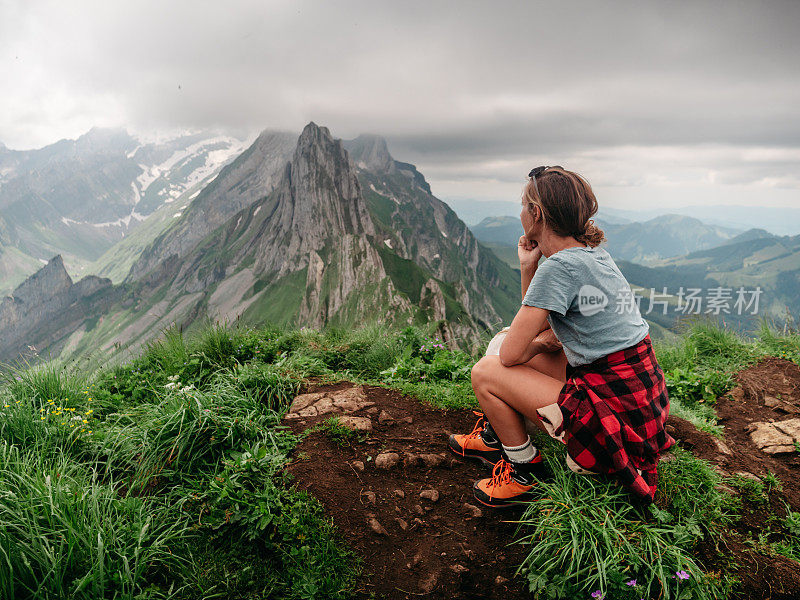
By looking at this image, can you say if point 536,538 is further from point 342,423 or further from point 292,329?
point 292,329

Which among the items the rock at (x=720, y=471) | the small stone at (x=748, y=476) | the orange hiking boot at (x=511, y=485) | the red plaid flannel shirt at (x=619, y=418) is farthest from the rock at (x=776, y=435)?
the orange hiking boot at (x=511, y=485)

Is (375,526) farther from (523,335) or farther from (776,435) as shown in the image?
(776,435)

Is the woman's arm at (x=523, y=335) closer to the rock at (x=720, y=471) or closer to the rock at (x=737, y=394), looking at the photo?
the rock at (x=720, y=471)

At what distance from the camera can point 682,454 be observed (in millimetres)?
3857

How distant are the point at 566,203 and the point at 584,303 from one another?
2.67 feet

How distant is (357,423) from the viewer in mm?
4473

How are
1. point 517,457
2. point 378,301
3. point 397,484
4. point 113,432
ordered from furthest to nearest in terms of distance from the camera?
point 378,301
point 113,432
point 397,484
point 517,457

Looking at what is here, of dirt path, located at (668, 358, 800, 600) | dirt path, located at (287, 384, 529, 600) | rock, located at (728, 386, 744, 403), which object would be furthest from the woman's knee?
rock, located at (728, 386, 744, 403)

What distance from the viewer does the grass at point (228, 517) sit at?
273 cm

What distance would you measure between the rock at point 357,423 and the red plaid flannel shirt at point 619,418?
2.08m

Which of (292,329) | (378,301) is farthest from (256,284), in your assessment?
(292,329)

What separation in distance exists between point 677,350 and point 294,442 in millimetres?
7416

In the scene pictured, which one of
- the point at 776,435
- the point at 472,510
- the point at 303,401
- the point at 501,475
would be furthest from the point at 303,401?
the point at 776,435

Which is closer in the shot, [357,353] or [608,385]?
[608,385]
